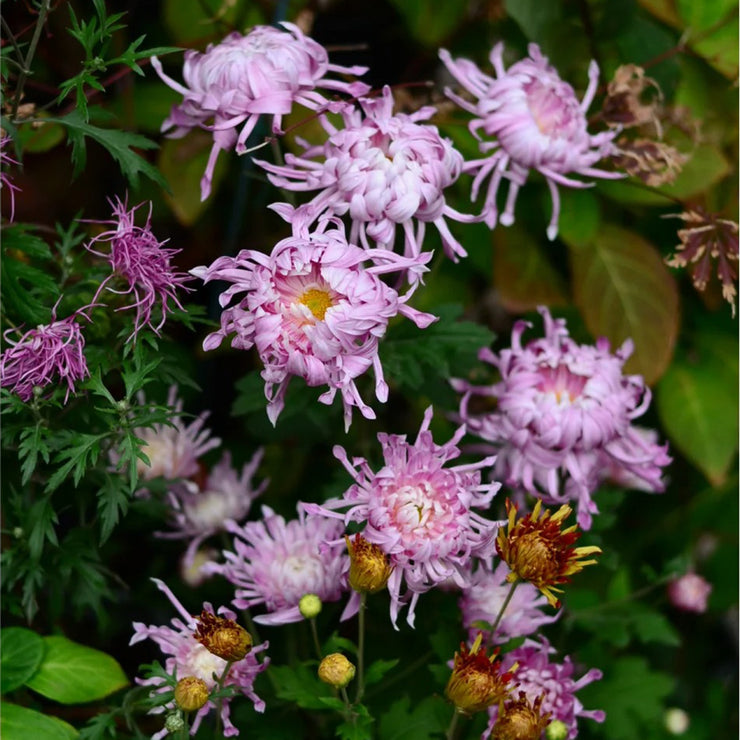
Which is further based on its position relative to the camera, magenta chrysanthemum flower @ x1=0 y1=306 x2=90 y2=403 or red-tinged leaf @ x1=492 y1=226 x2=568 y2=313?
red-tinged leaf @ x1=492 y1=226 x2=568 y2=313

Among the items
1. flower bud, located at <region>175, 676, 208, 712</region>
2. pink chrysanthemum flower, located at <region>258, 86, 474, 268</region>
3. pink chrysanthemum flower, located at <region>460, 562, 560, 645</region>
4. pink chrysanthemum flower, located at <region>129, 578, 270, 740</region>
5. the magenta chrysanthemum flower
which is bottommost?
pink chrysanthemum flower, located at <region>460, 562, 560, 645</region>

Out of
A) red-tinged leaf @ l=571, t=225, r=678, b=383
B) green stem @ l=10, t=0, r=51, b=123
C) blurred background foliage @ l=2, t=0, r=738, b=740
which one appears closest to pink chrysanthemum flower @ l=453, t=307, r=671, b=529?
blurred background foliage @ l=2, t=0, r=738, b=740

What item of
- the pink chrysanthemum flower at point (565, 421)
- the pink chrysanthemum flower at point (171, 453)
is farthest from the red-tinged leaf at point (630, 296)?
the pink chrysanthemum flower at point (171, 453)

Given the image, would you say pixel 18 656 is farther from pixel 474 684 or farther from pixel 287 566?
pixel 474 684

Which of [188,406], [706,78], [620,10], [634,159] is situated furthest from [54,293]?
[706,78]

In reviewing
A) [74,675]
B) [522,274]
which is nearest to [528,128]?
[522,274]

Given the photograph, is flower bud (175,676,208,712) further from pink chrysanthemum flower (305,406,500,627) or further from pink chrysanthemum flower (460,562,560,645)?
pink chrysanthemum flower (460,562,560,645)

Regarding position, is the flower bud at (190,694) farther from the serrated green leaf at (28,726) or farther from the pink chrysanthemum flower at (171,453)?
the pink chrysanthemum flower at (171,453)
